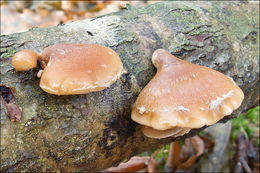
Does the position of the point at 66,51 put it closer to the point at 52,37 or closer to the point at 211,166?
the point at 52,37

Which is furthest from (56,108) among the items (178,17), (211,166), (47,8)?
(47,8)

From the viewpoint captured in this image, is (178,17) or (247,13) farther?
(247,13)

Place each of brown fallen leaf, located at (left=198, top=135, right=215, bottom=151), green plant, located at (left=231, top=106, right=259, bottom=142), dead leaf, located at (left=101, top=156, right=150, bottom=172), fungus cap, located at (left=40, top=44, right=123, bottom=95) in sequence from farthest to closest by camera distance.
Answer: green plant, located at (left=231, top=106, right=259, bottom=142) < brown fallen leaf, located at (left=198, top=135, right=215, bottom=151) < dead leaf, located at (left=101, top=156, right=150, bottom=172) < fungus cap, located at (left=40, top=44, right=123, bottom=95)

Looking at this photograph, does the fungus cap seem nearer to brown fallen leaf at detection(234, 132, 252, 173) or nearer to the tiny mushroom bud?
the tiny mushroom bud

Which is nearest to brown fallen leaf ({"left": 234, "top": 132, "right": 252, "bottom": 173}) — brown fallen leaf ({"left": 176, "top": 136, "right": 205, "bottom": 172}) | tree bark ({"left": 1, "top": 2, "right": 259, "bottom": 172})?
brown fallen leaf ({"left": 176, "top": 136, "right": 205, "bottom": 172})

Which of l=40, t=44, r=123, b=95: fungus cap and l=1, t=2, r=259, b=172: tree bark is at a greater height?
l=40, t=44, r=123, b=95: fungus cap

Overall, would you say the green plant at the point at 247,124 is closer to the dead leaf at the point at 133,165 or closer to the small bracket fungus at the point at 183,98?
the dead leaf at the point at 133,165

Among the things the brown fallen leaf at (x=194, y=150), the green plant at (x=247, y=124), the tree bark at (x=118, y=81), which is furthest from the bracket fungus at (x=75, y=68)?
the green plant at (x=247, y=124)
